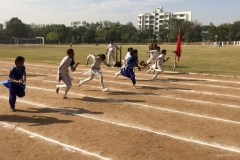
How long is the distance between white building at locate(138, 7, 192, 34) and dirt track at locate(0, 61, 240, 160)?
15851cm

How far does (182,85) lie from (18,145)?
8.38m

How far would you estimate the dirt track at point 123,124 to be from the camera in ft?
17.3

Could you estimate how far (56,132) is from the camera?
6.23 m

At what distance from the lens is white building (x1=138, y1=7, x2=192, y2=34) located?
166 m

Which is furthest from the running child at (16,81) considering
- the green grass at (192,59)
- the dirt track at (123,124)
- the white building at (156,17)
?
the white building at (156,17)

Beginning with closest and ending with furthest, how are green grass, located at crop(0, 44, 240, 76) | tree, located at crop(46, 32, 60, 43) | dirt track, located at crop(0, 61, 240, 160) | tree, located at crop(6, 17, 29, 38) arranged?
dirt track, located at crop(0, 61, 240, 160) < green grass, located at crop(0, 44, 240, 76) < tree, located at crop(46, 32, 60, 43) < tree, located at crop(6, 17, 29, 38)

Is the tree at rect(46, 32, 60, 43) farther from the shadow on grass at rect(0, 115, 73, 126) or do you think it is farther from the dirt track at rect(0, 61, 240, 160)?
the shadow on grass at rect(0, 115, 73, 126)

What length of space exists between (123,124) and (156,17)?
6683 inches

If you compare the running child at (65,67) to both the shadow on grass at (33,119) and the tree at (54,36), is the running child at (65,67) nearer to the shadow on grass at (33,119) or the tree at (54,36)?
the shadow on grass at (33,119)

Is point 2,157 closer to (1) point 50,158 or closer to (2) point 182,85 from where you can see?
(1) point 50,158

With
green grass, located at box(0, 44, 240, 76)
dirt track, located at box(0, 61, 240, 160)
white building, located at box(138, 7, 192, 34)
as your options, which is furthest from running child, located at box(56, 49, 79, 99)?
white building, located at box(138, 7, 192, 34)

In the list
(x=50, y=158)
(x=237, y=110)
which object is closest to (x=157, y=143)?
(x=50, y=158)

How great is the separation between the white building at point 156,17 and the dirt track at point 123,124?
159 metres

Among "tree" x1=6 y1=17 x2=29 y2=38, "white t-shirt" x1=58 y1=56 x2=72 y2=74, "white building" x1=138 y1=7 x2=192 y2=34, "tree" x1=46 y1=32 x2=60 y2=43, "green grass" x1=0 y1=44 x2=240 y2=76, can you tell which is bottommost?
"green grass" x1=0 y1=44 x2=240 y2=76
